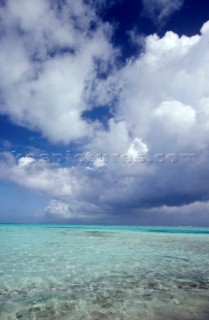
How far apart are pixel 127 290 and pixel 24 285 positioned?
3559 mm

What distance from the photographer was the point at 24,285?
8797mm

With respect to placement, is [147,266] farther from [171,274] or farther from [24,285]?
[24,285]

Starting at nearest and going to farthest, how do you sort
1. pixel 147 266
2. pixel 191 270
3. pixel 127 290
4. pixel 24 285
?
pixel 127 290 → pixel 24 285 → pixel 191 270 → pixel 147 266

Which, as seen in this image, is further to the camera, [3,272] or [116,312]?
[3,272]

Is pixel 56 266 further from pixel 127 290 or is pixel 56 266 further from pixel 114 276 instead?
pixel 127 290

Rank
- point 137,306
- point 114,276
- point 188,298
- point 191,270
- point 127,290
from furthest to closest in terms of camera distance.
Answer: point 191,270 < point 114,276 < point 127,290 < point 188,298 < point 137,306

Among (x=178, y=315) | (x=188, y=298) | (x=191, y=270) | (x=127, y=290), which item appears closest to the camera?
(x=178, y=315)

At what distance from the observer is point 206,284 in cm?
909

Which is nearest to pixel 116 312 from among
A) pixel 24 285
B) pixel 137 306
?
pixel 137 306

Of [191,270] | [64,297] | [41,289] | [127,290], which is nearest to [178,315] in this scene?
[127,290]

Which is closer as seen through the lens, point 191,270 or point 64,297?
point 64,297

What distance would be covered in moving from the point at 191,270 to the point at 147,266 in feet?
6.76

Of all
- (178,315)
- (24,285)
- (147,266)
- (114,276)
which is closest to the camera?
(178,315)

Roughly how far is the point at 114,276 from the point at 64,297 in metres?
3.24
